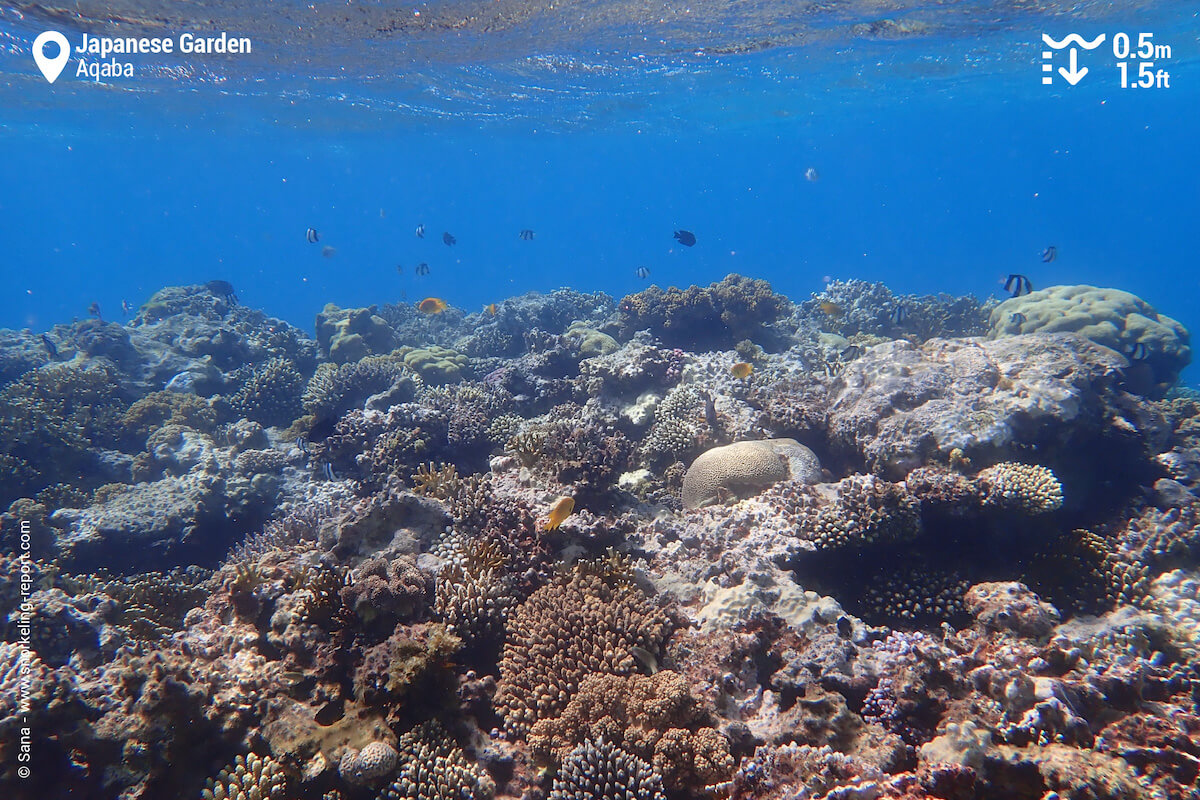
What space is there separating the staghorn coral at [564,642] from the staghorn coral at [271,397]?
10.9m

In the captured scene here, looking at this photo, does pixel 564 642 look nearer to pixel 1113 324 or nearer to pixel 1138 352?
pixel 1138 352

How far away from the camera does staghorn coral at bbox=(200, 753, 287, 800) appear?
11.2 ft

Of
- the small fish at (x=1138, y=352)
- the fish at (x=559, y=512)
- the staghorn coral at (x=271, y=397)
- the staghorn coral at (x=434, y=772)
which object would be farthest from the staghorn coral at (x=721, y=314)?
the staghorn coral at (x=434, y=772)

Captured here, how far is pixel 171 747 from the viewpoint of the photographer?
366 centimetres

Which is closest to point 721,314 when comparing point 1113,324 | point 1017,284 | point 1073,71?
point 1017,284

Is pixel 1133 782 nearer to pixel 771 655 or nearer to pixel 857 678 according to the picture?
pixel 857 678

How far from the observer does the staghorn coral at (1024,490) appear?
5660 millimetres

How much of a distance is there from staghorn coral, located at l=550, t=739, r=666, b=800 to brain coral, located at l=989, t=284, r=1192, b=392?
1161 centimetres

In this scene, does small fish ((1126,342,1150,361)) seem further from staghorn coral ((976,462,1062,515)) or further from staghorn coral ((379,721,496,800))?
staghorn coral ((379,721,496,800))

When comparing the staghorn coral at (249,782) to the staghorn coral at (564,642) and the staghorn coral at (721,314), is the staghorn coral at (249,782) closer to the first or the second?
the staghorn coral at (564,642)

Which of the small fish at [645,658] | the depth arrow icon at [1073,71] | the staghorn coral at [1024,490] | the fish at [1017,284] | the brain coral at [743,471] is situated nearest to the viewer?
the small fish at [645,658]

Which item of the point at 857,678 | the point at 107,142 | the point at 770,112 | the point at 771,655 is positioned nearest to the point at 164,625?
the point at 771,655

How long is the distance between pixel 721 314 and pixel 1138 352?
764 centimetres

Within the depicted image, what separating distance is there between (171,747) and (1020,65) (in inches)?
1662
